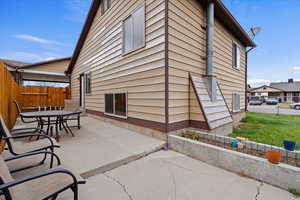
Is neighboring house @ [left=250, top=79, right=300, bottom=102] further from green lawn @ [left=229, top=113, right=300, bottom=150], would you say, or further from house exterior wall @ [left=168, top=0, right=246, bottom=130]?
house exterior wall @ [left=168, top=0, right=246, bottom=130]

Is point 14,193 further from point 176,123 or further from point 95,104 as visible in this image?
point 95,104

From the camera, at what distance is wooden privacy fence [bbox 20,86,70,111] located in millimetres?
9109

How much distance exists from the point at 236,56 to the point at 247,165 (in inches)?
253

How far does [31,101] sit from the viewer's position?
928 centimetres

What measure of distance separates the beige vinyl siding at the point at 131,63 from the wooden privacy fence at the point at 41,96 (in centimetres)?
452

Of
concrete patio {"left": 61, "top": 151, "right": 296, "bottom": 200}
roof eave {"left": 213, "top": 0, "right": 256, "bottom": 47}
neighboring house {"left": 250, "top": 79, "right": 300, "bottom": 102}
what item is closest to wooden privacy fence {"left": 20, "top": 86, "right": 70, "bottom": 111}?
concrete patio {"left": 61, "top": 151, "right": 296, "bottom": 200}

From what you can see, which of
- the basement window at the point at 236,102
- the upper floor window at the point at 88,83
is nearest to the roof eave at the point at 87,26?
the upper floor window at the point at 88,83

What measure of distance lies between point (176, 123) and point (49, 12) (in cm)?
1128

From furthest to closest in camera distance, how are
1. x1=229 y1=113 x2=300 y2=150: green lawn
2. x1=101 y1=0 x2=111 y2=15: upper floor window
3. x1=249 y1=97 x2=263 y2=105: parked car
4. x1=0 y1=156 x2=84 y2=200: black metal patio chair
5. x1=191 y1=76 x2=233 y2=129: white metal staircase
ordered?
x1=249 y1=97 x2=263 y2=105: parked car, x1=101 y1=0 x2=111 y2=15: upper floor window, x1=229 y1=113 x2=300 y2=150: green lawn, x1=191 y1=76 x2=233 y2=129: white metal staircase, x1=0 y1=156 x2=84 y2=200: black metal patio chair

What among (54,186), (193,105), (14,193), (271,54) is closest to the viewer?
(14,193)

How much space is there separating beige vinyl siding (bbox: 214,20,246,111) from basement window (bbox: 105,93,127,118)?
3661mm

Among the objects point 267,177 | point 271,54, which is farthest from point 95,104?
Result: point 271,54

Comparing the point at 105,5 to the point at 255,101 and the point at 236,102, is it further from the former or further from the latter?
the point at 255,101

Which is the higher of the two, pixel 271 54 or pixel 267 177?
pixel 271 54
